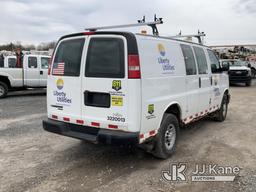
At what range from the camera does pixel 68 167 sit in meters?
4.21

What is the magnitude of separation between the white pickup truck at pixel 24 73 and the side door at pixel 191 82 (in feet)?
28.4

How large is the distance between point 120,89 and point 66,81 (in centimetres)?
105

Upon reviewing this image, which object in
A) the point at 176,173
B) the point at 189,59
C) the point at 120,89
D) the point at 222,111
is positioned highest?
the point at 189,59

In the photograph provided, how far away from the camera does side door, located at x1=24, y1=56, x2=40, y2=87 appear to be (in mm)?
11742

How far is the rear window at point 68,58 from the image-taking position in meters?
4.11

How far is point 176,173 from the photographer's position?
405 centimetres

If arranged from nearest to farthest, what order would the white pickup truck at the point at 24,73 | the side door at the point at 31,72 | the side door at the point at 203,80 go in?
the side door at the point at 203,80, the white pickup truck at the point at 24,73, the side door at the point at 31,72

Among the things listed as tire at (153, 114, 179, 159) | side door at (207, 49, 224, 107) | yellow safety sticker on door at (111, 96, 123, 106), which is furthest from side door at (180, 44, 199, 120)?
yellow safety sticker on door at (111, 96, 123, 106)

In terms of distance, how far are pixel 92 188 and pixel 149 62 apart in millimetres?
1976

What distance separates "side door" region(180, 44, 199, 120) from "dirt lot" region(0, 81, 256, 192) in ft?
2.50

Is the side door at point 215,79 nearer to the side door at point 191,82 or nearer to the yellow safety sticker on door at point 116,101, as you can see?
the side door at point 191,82

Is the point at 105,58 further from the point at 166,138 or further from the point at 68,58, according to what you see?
the point at 166,138

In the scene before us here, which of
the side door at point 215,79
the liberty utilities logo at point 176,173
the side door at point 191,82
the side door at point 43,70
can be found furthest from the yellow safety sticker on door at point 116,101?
the side door at point 43,70

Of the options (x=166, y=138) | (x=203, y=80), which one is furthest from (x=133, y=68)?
(x=203, y=80)
